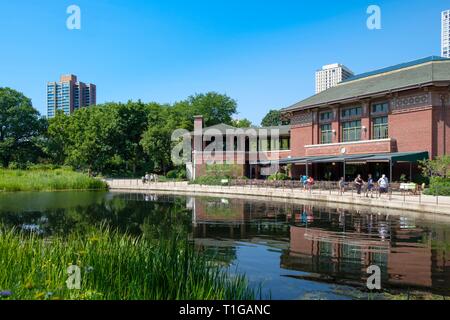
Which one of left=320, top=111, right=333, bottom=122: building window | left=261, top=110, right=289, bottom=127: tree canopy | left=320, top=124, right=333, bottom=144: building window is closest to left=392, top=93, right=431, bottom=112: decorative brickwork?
left=320, top=111, right=333, bottom=122: building window

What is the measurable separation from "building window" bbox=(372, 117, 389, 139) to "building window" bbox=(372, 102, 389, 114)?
24.4 inches

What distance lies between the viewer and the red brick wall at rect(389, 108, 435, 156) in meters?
31.2

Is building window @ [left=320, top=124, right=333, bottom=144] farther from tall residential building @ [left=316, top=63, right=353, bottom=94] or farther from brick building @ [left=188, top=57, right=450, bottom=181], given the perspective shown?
tall residential building @ [left=316, top=63, right=353, bottom=94]

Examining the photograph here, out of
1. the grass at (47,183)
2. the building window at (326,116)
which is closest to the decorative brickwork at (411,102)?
the building window at (326,116)

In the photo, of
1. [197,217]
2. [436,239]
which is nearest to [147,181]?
[197,217]

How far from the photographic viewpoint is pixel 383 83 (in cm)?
3659

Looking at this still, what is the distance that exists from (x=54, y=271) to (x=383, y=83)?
118 feet

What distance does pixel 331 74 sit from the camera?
200ft

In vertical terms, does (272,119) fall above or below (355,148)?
above

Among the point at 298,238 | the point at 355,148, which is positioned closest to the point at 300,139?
the point at 355,148

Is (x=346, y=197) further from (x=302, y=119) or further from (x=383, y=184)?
(x=302, y=119)

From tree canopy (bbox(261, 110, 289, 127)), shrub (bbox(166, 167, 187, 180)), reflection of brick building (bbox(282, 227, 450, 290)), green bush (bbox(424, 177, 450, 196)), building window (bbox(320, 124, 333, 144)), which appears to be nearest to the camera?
reflection of brick building (bbox(282, 227, 450, 290))

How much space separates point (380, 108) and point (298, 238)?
25.1 m
